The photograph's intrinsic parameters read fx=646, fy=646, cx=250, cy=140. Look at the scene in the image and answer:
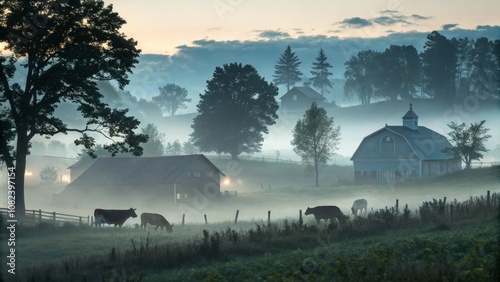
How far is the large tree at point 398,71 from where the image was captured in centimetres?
16350

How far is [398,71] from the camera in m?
165

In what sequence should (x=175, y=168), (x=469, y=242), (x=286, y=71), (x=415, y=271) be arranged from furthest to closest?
(x=286, y=71) → (x=175, y=168) → (x=469, y=242) → (x=415, y=271)

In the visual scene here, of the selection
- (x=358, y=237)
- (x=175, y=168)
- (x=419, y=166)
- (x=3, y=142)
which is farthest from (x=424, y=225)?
(x=419, y=166)

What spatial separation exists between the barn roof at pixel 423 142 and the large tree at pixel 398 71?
232 ft

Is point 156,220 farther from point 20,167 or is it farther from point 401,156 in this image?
point 401,156

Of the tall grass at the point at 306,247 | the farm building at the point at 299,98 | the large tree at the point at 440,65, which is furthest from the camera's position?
the farm building at the point at 299,98

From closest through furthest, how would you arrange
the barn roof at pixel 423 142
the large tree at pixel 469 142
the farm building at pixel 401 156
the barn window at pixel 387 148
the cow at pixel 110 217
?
1. the cow at pixel 110 217
2. the large tree at pixel 469 142
3. the farm building at pixel 401 156
4. the barn roof at pixel 423 142
5. the barn window at pixel 387 148

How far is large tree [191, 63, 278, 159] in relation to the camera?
113438 millimetres

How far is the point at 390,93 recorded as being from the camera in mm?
168875

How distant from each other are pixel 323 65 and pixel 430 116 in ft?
141

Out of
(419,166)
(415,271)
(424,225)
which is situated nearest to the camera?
(415,271)

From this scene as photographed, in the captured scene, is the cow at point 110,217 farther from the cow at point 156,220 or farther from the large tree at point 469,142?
the large tree at point 469,142

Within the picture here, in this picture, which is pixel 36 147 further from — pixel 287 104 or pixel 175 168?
pixel 175 168

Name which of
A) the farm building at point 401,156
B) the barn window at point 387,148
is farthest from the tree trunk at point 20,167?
the barn window at point 387,148
